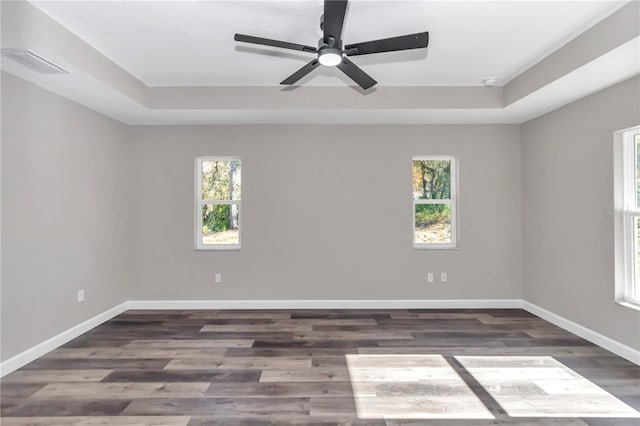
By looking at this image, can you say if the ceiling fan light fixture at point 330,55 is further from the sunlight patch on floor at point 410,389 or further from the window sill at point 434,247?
the window sill at point 434,247

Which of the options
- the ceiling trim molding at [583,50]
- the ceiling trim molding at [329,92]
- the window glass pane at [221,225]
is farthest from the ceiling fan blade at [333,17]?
the window glass pane at [221,225]

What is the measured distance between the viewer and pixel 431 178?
4.62 metres

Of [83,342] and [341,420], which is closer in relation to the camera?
[341,420]

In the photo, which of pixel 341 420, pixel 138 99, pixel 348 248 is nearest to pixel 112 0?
pixel 138 99

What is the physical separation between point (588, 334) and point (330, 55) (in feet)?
12.1

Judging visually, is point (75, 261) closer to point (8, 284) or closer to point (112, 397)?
point (8, 284)

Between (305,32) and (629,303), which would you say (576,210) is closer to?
(629,303)

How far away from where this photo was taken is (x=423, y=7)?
235 centimetres

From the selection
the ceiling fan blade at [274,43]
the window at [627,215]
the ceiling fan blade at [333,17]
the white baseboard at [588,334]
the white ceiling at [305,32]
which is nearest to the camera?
the ceiling fan blade at [333,17]

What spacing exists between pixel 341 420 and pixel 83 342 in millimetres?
2825

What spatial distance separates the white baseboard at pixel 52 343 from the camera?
272 centimetres

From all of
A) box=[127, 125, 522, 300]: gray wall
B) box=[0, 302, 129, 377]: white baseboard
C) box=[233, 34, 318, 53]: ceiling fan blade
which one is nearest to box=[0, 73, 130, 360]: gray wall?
box=[0, 302, 129, 377]: white baseboard

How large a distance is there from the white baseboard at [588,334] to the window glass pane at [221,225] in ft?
13.1

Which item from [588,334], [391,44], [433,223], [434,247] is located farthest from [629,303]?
[391,44]
